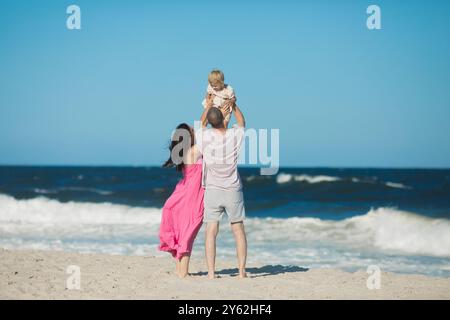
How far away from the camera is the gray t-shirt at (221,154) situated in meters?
6.64

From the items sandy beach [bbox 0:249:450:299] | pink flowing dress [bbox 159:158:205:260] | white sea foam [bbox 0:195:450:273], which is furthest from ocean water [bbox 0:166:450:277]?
pink flowing dress [bbox 159:158:205:260]

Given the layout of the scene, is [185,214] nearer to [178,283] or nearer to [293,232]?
[178,283]

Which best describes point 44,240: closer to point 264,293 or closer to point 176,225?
point 176,225

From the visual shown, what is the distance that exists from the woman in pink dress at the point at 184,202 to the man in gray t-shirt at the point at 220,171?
0.18 metres

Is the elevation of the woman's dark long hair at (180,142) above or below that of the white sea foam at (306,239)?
above

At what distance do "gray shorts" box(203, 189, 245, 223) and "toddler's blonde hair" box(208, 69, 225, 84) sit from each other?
3.83ft

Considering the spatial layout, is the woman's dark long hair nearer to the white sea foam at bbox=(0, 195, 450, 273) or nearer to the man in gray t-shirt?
the man in gray t-shirt

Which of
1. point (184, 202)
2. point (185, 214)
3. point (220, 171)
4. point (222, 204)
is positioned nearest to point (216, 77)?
point (220, 171)

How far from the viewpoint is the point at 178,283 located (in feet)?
22.5

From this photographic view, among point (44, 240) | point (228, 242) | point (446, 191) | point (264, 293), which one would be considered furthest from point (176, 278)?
point (446, 191)

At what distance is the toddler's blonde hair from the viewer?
21.7 ft

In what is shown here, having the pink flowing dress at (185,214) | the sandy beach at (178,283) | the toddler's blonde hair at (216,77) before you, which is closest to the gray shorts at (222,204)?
the pink flowing dress at (185,214)

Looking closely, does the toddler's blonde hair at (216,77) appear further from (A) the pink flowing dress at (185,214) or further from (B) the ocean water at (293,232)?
(B) the ocean water at (293,232)
